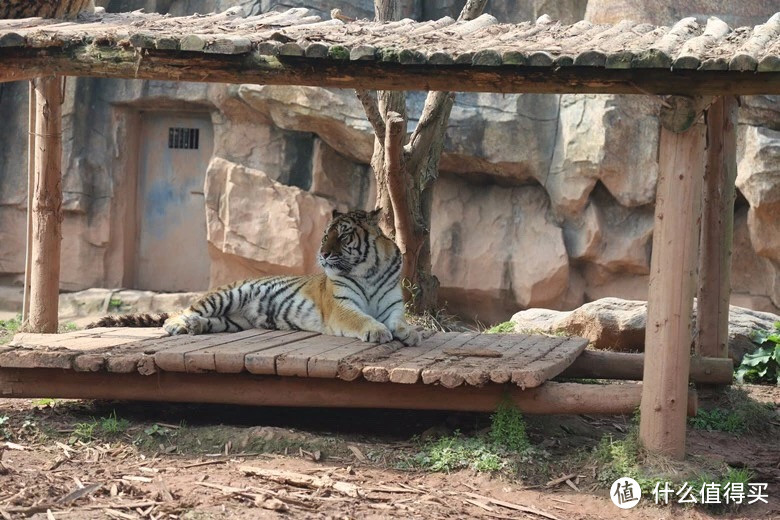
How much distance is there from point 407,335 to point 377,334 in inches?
10.5

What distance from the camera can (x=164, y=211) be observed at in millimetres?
14070

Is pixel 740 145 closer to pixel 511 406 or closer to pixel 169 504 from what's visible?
pixel 511 406

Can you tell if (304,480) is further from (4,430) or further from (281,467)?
(4,430)

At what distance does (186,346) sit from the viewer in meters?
6.56

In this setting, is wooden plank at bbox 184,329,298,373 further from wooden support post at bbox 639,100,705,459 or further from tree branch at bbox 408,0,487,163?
tree branch at bbox 408,0,487,163

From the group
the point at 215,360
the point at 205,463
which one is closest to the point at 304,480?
the point at 205,463

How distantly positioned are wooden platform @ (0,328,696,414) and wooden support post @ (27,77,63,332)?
2.02 m

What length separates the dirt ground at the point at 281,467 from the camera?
5.15 metres

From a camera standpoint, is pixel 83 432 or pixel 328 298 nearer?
pixel 83 432

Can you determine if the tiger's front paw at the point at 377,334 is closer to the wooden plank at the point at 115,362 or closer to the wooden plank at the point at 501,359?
the wooden plank at the point at 501,359

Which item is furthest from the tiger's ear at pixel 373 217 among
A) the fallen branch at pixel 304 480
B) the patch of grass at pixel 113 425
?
the fallen branch at pixel 304 480

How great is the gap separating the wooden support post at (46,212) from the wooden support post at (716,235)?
5.37 meters

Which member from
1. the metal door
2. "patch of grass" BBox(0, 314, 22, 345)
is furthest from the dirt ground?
the metal door

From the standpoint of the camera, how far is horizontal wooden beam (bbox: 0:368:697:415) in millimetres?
6078
